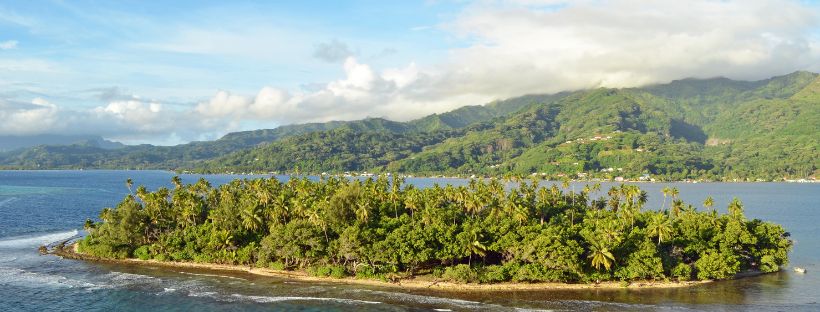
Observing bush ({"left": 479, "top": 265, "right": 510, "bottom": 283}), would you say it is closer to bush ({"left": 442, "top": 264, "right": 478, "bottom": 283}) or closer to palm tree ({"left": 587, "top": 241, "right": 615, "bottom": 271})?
bush ({"left": 442, "top": 264, "right": 478, "bottom": 283})

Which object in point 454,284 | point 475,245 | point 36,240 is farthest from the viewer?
point 36,240

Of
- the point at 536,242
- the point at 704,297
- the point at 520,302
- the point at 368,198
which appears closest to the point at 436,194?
the point at 368,198

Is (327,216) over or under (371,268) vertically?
over

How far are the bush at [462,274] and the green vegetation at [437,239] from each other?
210 mm

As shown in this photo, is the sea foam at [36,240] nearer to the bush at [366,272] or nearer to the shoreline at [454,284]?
the shoreline at [454,284]

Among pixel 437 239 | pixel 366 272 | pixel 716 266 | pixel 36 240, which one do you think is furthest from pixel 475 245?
pixel 36 240

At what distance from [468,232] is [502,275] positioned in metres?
11.2

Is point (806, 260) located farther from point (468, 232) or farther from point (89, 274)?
point (89, 274)

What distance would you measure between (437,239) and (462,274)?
9209mm

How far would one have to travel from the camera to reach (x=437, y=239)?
115750 mm

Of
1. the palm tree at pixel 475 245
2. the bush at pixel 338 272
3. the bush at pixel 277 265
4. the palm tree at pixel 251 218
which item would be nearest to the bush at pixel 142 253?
the palm tree at pixel 251 218

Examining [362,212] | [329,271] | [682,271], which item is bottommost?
[329,271]

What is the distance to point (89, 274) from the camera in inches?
4759

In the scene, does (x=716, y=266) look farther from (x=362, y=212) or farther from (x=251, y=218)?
(x=251, y=218)
